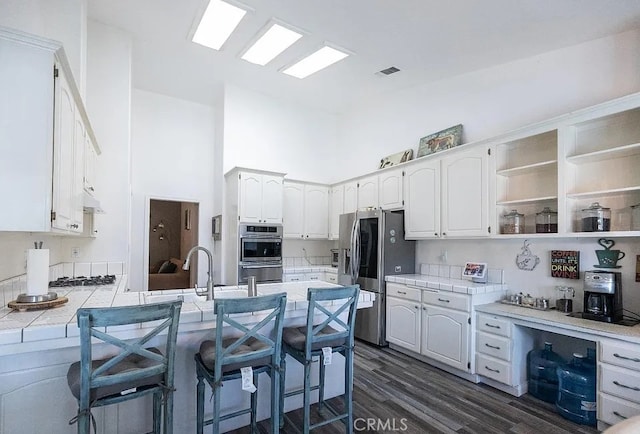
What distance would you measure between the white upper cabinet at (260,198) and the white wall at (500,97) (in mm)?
1517

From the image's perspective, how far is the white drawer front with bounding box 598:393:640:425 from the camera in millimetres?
2172

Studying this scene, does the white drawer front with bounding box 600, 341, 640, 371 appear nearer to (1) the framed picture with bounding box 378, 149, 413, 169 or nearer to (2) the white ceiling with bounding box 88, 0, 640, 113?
(2) the white ceiling with bounding box 88, 0, 640, 113

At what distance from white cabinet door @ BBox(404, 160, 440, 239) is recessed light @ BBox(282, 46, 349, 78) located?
5.43 feet

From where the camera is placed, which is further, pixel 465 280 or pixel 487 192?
pixel 465 280

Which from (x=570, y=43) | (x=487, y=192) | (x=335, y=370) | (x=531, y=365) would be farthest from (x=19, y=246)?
(x=570, y=43)

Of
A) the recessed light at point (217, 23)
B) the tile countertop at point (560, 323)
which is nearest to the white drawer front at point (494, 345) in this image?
the tile countertop at point (560, 323)

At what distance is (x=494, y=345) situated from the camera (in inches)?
117

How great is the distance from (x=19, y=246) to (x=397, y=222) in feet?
12.1

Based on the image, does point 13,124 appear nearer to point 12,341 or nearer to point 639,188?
point 12,341

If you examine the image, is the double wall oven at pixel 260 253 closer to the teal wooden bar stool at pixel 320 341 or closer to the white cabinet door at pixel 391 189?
the white cabinet door at pixel 391 189

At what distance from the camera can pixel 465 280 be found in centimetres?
371

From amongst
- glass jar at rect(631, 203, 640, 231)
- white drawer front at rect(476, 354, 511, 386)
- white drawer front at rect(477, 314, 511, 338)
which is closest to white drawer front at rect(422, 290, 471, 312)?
white drawer front at rect(477, 314, 511, 338)

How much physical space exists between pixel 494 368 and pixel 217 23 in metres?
4.30

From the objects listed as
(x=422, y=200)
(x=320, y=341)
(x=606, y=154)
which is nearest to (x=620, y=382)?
(x=606, y=154)
